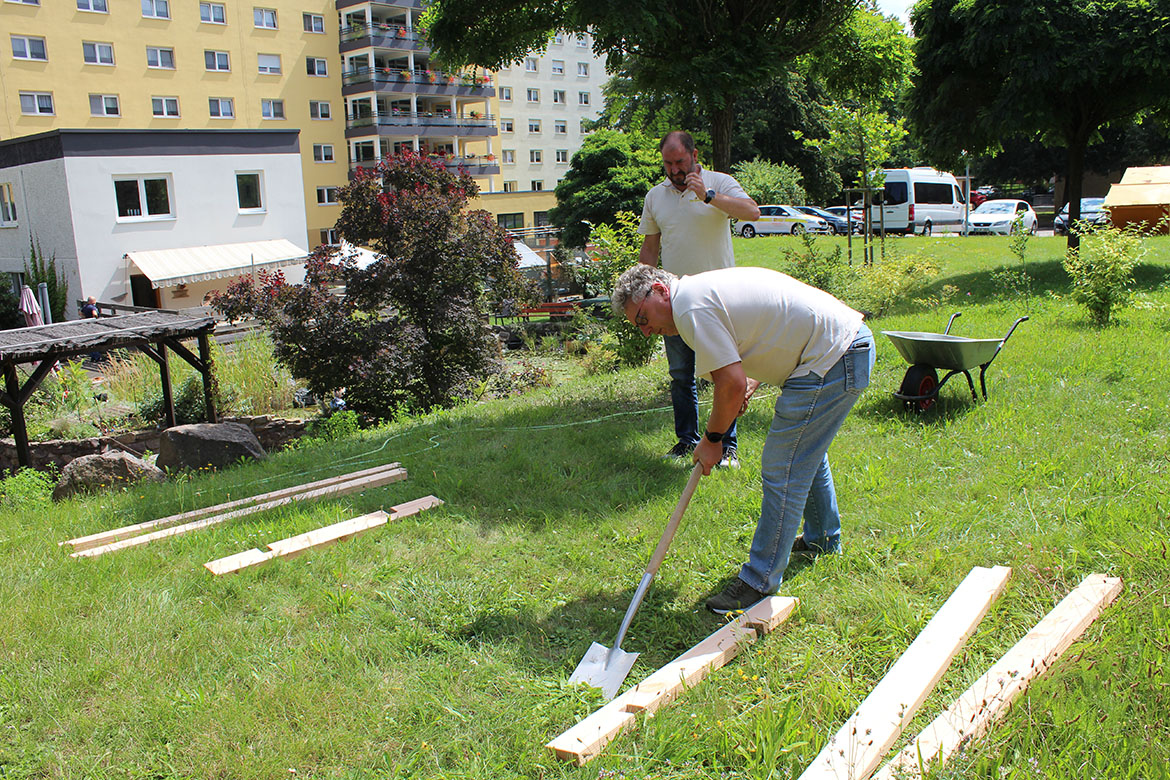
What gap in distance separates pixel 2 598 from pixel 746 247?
21.0 meters

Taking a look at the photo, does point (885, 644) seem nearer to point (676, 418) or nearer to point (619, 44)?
point (676, 418)

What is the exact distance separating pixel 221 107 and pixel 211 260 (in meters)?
12.8

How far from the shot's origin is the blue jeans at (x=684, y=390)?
5.48m

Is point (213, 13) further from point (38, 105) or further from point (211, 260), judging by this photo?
point (211, 260)

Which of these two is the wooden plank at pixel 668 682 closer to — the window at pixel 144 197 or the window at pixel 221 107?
the window at pixel 144 197

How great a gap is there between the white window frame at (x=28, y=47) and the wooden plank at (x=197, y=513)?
3512cm

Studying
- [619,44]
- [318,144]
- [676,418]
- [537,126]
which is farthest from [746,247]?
[537,126]

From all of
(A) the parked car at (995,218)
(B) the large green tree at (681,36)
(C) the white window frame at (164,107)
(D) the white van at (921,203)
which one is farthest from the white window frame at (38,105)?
(A) the parked car at (995,218)

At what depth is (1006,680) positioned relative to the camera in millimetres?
2943

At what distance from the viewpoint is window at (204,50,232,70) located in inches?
1453

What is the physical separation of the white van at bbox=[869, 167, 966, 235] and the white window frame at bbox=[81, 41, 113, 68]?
31091mm

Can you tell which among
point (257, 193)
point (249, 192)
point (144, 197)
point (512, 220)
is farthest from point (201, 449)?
point (512, 220)

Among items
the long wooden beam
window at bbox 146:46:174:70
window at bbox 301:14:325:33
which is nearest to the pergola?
the long wooden beam

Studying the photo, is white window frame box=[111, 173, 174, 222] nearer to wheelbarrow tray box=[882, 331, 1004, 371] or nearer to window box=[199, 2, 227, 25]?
window box=[199, 2, 227, 25]
